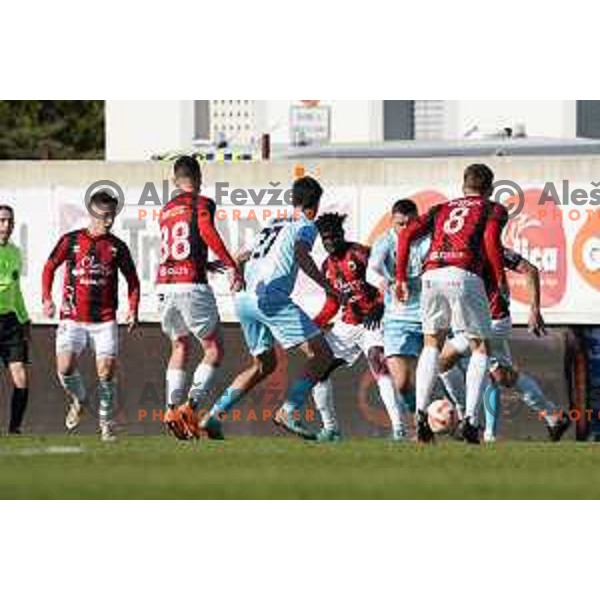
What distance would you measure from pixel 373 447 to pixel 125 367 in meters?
3.50

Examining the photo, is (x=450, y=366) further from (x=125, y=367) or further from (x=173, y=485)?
(x=173, y=485)

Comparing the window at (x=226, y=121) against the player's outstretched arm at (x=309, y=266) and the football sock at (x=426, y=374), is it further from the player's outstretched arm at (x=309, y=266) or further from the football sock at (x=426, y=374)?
the football sock at (x=426, y=374)

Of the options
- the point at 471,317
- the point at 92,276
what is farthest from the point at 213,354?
the point at 471,317

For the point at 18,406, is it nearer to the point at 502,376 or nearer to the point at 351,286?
the point at 351,286

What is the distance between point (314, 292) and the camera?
2770cm

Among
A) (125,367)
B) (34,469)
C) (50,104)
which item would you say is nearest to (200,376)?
(125,367)

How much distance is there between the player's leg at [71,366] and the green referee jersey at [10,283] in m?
0.52

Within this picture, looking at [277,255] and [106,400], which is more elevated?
[277,255]

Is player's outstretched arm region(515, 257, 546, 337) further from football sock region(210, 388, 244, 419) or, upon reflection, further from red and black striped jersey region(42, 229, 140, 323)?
red and black striped jersey region(42, 229, 140, 323)

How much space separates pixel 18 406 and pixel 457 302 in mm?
4818

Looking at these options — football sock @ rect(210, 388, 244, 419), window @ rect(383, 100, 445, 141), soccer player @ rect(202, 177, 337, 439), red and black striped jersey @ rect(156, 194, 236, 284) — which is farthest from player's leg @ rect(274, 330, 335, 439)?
window @ rect(383, 100, 445, 141)

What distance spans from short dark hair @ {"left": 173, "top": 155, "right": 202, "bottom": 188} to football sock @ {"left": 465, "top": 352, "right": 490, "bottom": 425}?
3.47m

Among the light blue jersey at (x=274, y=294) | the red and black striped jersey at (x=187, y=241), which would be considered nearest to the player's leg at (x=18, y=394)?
the red and black striped jersey at (x=187, y=241)

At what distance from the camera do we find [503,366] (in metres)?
27.6
